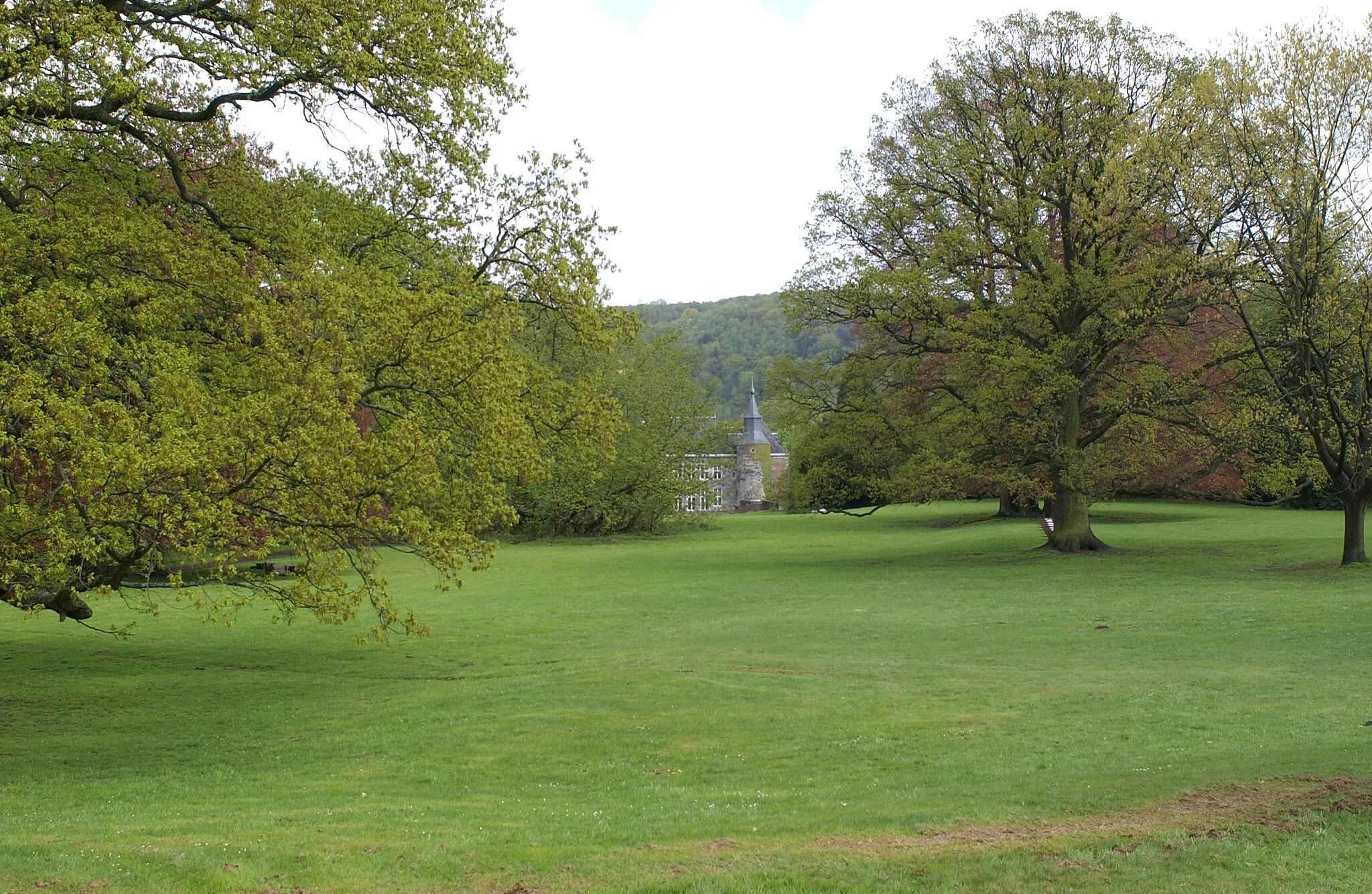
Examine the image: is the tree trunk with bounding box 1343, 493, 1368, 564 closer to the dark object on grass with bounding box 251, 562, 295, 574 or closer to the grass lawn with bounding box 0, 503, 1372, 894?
the grass lawn with bounding box 0, 503, 1372, 894

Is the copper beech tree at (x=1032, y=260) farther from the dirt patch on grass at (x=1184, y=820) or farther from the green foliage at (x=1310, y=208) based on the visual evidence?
the dirt patch on grass at (x=1184, y=820)

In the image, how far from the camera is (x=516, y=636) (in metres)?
23.4

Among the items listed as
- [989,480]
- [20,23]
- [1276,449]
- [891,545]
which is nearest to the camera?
[20,23]

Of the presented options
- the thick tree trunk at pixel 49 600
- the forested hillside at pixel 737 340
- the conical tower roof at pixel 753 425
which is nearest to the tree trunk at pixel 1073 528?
the thick tree trunk at pixel 49 600

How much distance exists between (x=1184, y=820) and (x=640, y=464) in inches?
2003

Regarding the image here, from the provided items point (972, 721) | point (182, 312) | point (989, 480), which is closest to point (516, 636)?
point (182, 312)

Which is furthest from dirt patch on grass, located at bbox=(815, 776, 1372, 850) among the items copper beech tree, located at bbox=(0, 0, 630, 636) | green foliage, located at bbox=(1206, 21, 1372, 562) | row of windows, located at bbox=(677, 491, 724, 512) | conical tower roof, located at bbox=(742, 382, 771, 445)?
conical tower roof, located at bbox=(742, 382, 771, 445)

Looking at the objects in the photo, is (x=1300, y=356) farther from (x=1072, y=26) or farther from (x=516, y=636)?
(x=516, y=636)

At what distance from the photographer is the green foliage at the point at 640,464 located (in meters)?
59.0

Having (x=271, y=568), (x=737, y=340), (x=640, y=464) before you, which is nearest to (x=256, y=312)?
(x=271, y=568)

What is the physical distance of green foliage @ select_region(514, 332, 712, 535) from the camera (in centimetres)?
5897

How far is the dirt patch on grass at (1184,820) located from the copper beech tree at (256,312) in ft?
26.5

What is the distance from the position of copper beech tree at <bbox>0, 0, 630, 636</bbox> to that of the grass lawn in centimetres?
213

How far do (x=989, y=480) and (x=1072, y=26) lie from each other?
46.2 ft
